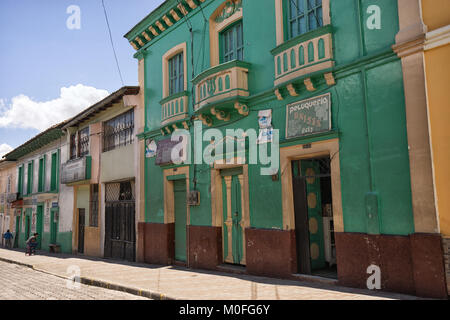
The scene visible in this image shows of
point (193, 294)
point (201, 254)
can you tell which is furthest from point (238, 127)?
point (193, 294)

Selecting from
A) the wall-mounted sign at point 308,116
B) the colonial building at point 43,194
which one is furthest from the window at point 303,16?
the colonial building at point 43,194

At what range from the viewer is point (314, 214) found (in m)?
8.36

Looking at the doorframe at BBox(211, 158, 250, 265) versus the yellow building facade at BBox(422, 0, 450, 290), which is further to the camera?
the doorframe at BBox(211, 158, 250, 265)

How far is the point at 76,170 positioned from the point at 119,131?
3627mm

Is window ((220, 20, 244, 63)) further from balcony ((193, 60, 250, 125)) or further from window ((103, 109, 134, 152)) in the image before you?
window ((103, 109, 134, 152))

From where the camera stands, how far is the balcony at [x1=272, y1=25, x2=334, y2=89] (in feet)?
23.8

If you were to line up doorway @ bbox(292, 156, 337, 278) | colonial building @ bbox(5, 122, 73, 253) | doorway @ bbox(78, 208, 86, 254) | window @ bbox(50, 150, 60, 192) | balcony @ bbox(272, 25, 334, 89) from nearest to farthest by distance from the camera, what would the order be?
balcony @ bbox(272, 25, 334, 89) → doorway @ bbox(292, 156, 337, 278) → doorway @ bbox(78, 208, 86, 254) → colonial building @ bbox(5, 122, 73, 253) → window @ bbox(50, 150, 60, 192)

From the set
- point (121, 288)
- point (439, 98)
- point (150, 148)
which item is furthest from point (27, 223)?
point (439, 98)

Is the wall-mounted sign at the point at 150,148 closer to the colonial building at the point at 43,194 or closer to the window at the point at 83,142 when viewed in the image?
the window at the point at 83,142

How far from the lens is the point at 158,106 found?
41.6 ft

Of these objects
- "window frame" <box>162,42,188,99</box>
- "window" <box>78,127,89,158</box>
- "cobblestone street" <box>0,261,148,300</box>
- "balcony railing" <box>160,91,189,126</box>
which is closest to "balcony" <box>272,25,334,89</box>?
"balcony railing" <box>160,91,189,126</box>

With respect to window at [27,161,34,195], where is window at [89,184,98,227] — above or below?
below

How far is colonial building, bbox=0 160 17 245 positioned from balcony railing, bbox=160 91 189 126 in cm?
1991
